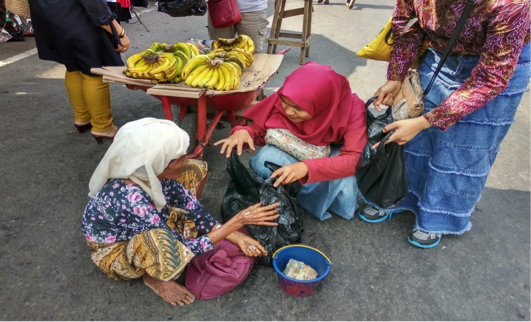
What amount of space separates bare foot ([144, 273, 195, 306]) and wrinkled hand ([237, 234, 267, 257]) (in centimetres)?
38

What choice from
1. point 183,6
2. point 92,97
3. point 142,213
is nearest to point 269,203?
point 142,213

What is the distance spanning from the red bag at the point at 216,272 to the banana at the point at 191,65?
1.30 meters

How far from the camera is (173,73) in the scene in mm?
2670

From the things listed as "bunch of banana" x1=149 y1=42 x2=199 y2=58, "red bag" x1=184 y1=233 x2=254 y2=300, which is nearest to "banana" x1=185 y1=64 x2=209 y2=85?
"bunch of banana" x1=149 y1=42 x2=199 y2=58

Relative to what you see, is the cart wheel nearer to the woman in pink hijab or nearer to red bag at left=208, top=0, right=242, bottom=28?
the woman in pink hijab

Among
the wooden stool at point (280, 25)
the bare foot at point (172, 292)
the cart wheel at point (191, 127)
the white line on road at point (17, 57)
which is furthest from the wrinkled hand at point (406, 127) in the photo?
the white line on road at point (17, 57)

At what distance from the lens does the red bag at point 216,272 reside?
2.04 metres

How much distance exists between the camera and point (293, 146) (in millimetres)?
2441

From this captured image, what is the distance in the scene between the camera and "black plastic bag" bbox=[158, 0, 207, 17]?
3.33 m

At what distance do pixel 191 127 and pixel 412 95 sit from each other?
1.73 meters

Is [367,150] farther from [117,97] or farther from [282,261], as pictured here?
[117,97]

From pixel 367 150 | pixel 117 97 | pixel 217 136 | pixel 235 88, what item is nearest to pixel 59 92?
pixel 117 97

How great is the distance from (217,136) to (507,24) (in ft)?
8.47

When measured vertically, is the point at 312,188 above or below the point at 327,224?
above
